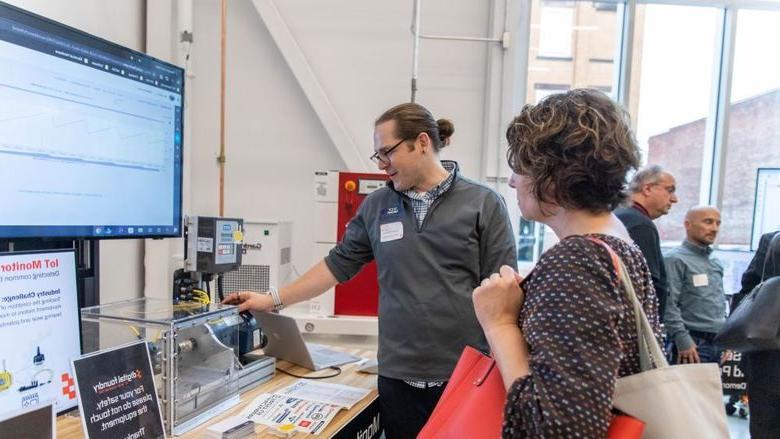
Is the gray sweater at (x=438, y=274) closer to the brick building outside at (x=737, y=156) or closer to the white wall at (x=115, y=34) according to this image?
the white wall at (x=115, y=34)

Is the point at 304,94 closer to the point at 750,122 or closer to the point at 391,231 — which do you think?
the point at 391,231

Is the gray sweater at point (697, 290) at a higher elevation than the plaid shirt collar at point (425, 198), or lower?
lower

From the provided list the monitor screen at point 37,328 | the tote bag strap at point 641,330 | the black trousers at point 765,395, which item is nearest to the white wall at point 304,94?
the black trousers at point 765,395

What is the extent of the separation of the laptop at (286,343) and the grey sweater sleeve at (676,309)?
2.08m

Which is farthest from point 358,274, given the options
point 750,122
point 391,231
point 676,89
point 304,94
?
point 750,122

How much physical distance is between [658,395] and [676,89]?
3.75 metres

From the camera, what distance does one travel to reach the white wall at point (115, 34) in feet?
7.46

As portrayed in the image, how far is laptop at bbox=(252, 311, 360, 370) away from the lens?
1579 mm

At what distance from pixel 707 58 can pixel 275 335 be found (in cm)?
378

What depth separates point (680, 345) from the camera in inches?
111

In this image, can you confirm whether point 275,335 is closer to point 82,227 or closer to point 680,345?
point 82,227

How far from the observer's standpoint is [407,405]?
57.1 inches

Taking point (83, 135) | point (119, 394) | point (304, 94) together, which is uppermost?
point (304, 94)

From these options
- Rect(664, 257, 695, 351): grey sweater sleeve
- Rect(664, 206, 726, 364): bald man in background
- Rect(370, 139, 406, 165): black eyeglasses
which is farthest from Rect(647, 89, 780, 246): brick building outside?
Rect(370, 139, 406, 165): black eyeglasses
